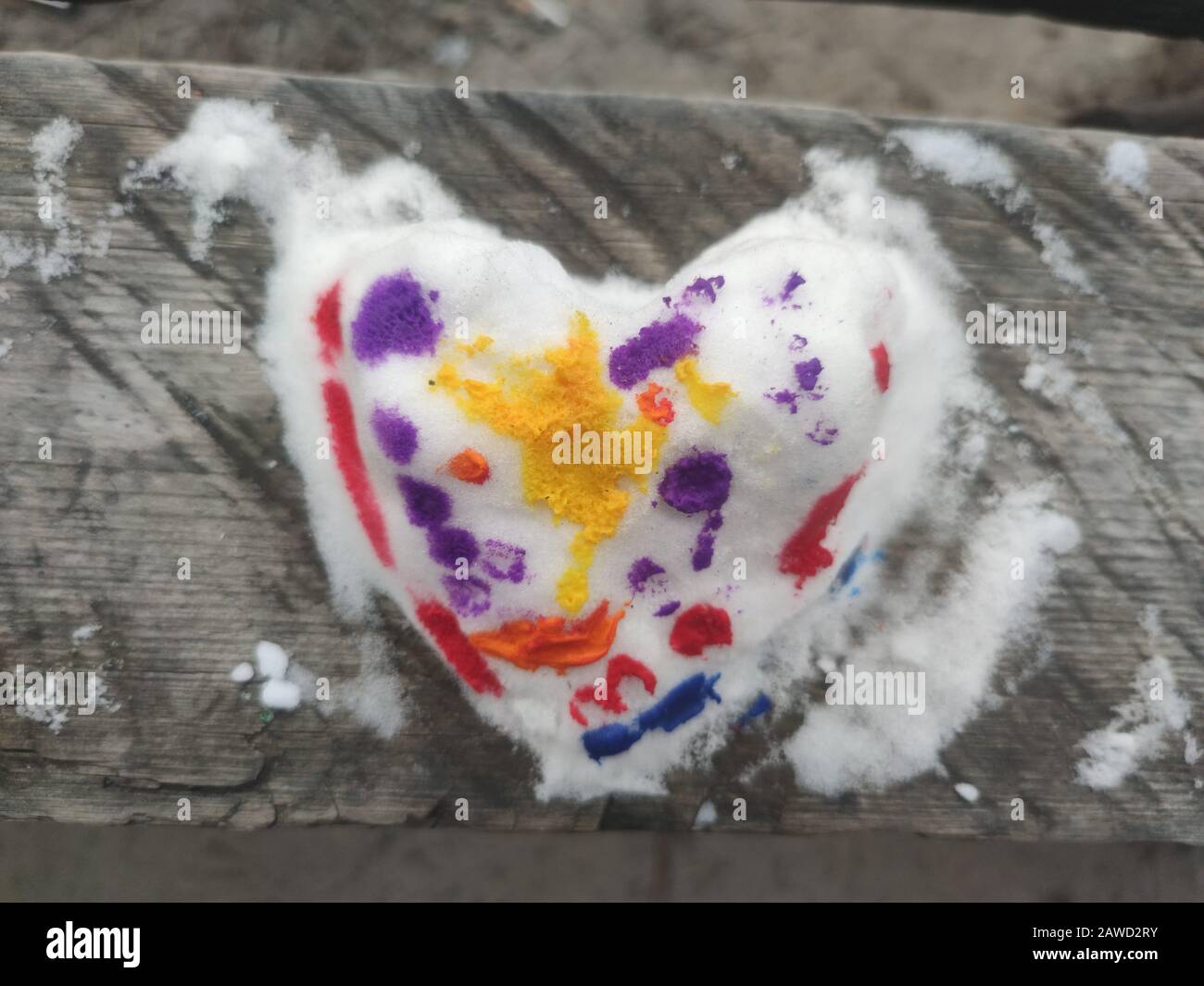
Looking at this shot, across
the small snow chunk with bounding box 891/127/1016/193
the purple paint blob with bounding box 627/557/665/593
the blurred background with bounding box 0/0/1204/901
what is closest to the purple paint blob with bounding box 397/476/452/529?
the purple paint blob with bounding box 627/557/665/593

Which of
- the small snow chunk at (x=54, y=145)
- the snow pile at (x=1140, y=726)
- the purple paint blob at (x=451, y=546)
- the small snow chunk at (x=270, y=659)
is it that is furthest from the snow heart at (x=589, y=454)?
the snow pile at (x=1140, y=726)

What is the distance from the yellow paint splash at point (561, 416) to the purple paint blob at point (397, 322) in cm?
5

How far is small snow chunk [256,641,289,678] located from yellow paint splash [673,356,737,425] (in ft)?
2.19

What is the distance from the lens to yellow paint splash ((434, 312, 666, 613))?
3.19ft

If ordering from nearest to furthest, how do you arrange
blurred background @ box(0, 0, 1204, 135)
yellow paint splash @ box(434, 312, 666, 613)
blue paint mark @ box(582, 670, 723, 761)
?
yellow paint splash @ box(434, 312, 666, 613), blue paint mark @ box(582, 670, 723, 761), blurred background @ box(0, 0, 1204, 135)

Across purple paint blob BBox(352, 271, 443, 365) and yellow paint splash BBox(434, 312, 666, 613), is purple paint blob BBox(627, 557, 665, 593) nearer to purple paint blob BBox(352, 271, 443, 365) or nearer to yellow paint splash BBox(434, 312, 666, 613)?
yellow paint splash BBox(434, 312, 666, 613)

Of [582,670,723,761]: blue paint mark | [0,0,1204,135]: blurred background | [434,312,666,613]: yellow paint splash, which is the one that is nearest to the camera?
[434,312,666,613]: yellow paint splash

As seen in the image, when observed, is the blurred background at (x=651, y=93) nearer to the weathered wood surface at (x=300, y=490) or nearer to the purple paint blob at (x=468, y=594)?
the weathered wood surface at (x=300, y=490)

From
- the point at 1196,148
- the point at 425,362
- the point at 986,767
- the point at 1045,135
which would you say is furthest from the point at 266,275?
the point at 1196,148

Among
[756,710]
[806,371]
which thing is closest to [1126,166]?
[806,371]

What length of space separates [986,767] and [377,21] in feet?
5.23

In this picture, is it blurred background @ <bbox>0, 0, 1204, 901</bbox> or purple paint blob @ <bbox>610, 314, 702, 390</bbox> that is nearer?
purple paint blob @ <bbox>610, 314, 702, 390</bbox>

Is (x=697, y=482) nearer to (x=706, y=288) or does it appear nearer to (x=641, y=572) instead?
(x=641, y=572)

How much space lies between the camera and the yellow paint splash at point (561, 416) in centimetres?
97
